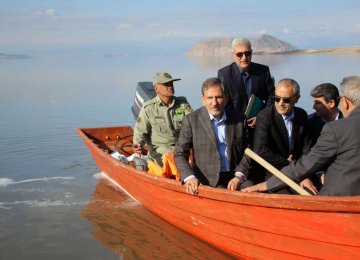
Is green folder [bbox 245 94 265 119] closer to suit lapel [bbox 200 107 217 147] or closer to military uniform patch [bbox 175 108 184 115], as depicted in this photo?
military uniform patch [bbox 175 108 184 115]

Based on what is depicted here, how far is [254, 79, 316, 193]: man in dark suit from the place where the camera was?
485cm

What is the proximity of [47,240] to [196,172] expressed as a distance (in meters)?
2.31

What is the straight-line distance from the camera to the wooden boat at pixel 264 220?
3.83 meters

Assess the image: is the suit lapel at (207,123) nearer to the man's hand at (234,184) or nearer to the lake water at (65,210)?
the man's hand at (234,184)

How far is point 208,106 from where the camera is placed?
4801 mm

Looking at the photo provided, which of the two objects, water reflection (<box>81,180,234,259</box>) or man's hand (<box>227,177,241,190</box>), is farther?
water reflection (<box>81,180,234,259</box>)

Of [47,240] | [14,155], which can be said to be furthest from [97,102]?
[47,240]

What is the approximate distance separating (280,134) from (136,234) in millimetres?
2492

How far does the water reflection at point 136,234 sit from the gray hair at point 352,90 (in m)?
2.27

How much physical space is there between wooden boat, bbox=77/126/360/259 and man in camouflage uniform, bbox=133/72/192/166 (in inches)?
30.1

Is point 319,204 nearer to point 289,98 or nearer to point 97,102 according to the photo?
point 289,98

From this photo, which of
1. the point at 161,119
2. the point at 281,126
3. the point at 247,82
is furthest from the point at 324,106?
the point at 161,119

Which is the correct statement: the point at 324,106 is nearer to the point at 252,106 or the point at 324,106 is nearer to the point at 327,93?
the point at 327,93

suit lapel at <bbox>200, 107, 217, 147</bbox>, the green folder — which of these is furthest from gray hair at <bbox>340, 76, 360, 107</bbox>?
the green folder
